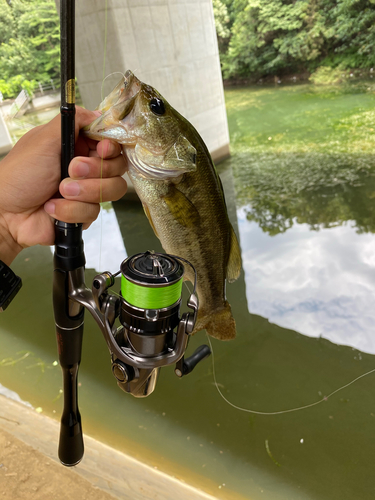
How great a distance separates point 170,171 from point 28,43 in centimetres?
1687

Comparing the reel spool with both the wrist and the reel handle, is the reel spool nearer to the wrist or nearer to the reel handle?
the reel handle

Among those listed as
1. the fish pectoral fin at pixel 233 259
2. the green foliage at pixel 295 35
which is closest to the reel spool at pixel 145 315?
the fish pectoral fin at pixel 233 259

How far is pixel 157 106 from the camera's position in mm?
1006

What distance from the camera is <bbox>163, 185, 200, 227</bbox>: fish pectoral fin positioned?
108 cm

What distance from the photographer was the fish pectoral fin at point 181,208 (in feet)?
3.55

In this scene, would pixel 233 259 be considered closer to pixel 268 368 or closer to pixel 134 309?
pixel 134 309

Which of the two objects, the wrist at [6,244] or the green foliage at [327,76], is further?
the green foliage at [327,76]

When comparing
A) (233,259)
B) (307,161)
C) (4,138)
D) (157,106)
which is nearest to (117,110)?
(157,106)

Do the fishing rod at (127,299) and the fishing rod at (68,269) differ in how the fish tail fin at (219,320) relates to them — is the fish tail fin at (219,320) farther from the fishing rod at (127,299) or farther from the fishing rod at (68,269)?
the fishing rod at (68,269)

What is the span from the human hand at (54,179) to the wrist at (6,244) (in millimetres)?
29

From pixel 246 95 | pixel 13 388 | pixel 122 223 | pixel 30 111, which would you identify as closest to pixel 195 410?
pixel 13 388

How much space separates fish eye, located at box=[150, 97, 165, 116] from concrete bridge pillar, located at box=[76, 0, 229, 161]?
369 cm

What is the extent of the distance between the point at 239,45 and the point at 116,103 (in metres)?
17.6

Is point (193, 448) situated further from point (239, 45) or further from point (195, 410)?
point (239, 45)
